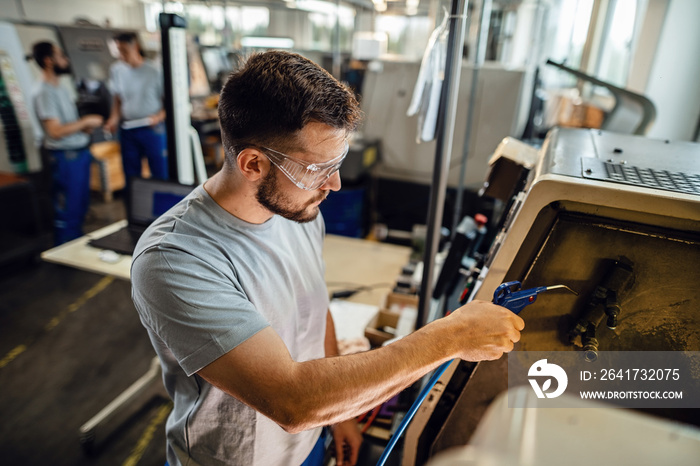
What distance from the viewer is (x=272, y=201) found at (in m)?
0.92

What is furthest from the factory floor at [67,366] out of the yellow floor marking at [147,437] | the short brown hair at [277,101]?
the short brown hair at [277,101]

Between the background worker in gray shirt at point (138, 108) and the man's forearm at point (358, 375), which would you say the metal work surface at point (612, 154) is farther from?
the background worker in gray shirt at point (138, 108)

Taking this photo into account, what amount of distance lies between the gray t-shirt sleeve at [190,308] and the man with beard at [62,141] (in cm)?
366

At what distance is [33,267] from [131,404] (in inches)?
85.3

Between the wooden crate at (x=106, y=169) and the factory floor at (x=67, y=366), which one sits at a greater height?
the wooden crate at (x=106, y=169)

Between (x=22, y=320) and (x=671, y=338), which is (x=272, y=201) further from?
(x=22, y=320)

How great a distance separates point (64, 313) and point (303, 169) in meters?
3.11

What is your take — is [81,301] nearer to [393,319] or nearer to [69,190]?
[69,190]

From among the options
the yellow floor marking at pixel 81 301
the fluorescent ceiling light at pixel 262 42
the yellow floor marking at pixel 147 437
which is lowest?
the yellow floor marking at pixel 147 437

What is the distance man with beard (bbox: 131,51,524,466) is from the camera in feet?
2.43

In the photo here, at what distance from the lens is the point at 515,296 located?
74cm

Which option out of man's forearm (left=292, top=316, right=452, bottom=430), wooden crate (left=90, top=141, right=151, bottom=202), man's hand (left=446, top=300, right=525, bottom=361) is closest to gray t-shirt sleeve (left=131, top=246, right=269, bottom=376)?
man's forearm (left=292, top=316, right=452, bottom=430)

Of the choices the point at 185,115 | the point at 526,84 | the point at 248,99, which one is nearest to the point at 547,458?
the point at 248,99

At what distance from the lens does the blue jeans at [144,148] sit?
164 inches
